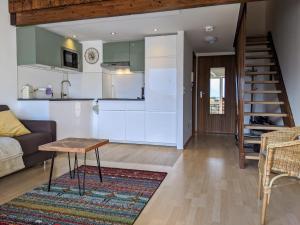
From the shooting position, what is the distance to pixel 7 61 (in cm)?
396

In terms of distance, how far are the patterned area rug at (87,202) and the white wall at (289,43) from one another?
223 centimetres

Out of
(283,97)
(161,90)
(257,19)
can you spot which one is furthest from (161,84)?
(257,19)

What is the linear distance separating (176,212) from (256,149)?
8.44ft

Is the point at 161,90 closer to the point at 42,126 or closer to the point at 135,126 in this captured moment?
the point at 135,126

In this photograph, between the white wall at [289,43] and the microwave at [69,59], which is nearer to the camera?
the white wall at [289,43]

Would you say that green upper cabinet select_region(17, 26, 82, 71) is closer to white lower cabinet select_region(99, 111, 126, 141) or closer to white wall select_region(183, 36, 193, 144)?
white lower cabinet select_region(99, 111, 126, 141)

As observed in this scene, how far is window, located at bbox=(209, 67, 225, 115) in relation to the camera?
653cm

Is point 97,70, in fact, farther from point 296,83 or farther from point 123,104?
point 296,83

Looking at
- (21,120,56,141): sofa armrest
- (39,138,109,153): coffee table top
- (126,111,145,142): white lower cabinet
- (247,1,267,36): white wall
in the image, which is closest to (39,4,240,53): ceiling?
(247,1,267,36): white wall

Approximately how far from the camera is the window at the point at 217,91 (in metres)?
6.53

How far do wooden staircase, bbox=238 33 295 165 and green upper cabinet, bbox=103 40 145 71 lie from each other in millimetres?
2177

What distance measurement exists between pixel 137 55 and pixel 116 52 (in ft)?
1.63

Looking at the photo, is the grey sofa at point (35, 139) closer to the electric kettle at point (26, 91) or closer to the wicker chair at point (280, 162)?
the electric kettle at point (26, 91)

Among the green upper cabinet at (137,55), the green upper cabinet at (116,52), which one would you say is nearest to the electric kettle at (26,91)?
the green upper cabinet at (116,52)
